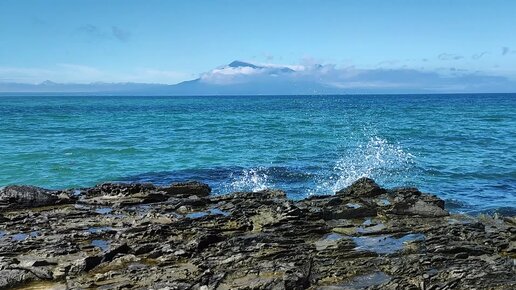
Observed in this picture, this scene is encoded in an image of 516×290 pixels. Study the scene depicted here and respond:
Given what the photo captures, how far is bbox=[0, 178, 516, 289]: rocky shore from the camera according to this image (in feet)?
39.3

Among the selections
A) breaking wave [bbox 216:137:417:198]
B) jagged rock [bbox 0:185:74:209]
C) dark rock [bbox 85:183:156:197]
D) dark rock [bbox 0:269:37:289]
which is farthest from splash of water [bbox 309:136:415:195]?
dark rock [bbox 0:269:37:289]

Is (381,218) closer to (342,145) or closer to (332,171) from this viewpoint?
(332,171)

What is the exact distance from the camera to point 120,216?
1855 cm

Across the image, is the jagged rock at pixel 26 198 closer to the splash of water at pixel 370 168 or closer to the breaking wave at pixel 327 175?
the breaking wave at pixel 327 175

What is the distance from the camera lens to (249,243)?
1408cm

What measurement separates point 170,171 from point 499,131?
46286 millimetres

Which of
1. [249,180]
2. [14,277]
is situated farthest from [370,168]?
[14,277]

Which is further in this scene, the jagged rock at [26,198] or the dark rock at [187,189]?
the dark rock at [187,189]

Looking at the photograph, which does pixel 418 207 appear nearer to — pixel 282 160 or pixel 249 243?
pixel 249 243

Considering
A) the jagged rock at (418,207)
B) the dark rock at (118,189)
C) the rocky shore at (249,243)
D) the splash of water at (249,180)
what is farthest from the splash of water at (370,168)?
the dark rock at (118,189)

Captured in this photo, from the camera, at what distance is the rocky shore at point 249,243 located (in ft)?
39.3

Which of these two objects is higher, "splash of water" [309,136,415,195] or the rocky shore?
the rocky shore

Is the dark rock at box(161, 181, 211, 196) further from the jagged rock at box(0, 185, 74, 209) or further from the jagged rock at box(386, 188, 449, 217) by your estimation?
the jagged rock at box(386, 188, 449, 217)

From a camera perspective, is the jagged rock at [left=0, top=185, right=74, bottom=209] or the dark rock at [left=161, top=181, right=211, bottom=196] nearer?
the jagged rock at [left=0, top=185, right=74, bottom=209]
